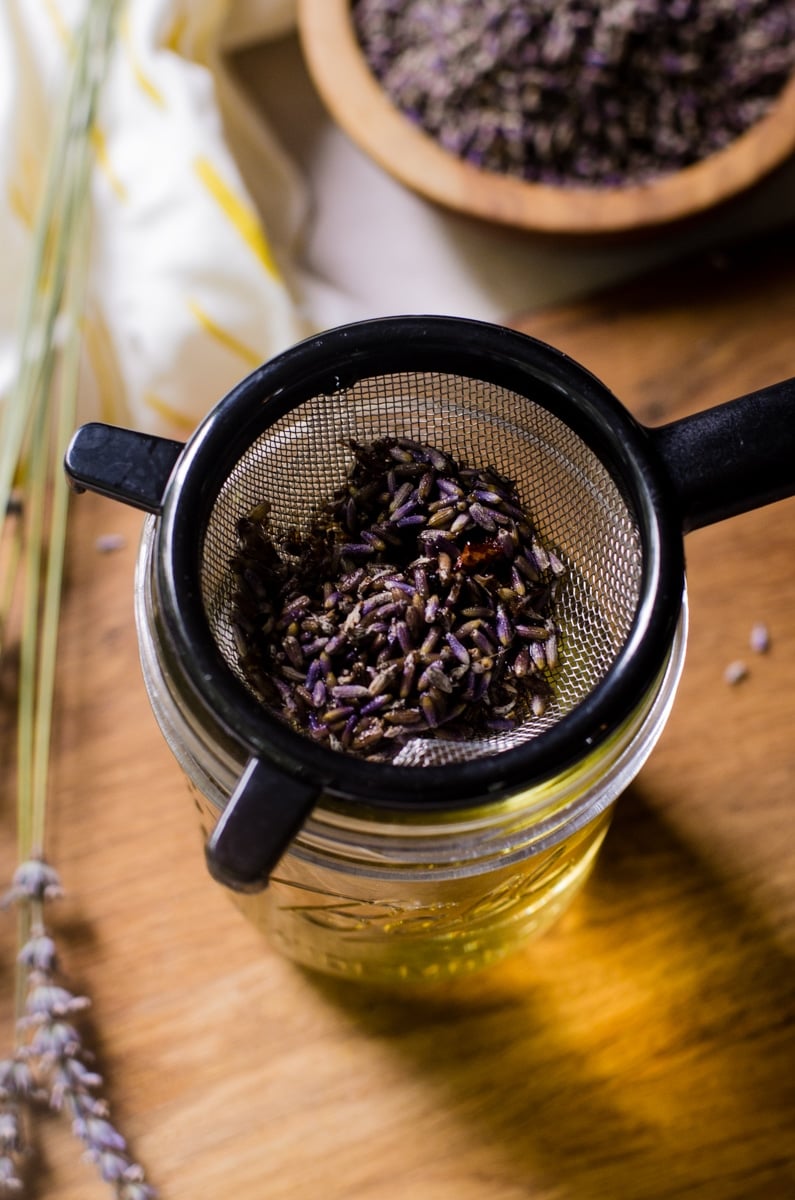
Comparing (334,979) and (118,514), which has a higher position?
(118,514)

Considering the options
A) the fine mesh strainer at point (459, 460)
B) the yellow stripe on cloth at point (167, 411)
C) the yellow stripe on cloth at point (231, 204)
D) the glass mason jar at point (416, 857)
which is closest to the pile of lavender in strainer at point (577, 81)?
the yellow stripe on cloth at point (231, 204)

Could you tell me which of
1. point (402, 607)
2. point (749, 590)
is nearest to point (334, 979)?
point (402, 607)

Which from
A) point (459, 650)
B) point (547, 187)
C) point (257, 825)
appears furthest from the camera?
point (547, 187)

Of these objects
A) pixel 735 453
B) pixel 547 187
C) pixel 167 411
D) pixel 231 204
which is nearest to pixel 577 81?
pixel 547 187

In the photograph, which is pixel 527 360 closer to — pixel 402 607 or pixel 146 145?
pixel 402 607

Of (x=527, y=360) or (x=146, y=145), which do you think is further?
(x=146, y=145)

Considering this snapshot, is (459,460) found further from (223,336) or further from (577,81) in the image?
(577,81)
